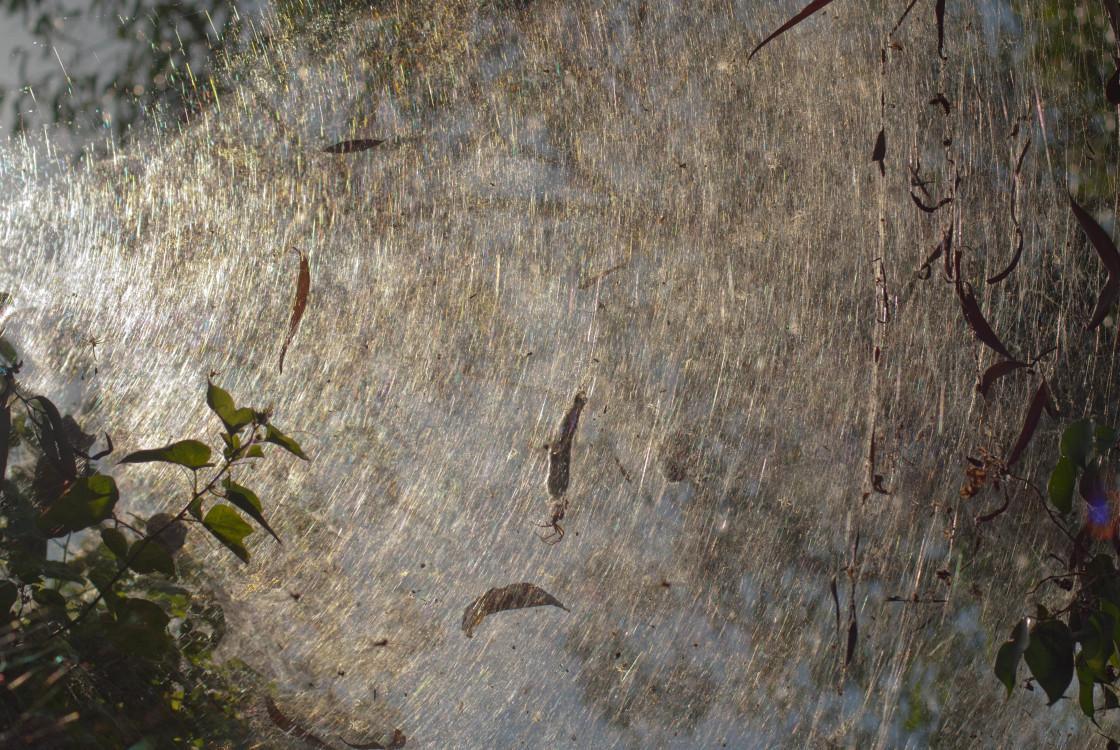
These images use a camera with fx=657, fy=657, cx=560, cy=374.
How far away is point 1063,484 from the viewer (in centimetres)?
72

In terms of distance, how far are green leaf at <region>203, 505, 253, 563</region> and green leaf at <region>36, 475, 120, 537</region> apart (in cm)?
8

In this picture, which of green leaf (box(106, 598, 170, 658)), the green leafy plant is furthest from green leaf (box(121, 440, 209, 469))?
the green leafy plant

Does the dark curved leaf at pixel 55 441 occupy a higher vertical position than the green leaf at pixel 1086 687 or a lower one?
higher

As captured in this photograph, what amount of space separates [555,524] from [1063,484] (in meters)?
0.62

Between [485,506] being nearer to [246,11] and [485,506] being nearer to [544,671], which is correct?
[544,671]

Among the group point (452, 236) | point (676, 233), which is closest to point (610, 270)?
point (676, 233)

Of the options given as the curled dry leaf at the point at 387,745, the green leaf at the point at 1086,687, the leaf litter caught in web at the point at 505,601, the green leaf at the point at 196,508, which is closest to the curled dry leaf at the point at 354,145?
the green leaf at the point at 196,508

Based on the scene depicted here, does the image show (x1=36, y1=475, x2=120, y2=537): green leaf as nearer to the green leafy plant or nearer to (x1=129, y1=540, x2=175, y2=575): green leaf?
(x1=129, y1=540, x2=175, y2=575): green leaf

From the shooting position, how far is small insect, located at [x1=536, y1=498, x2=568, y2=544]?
3.17 feet

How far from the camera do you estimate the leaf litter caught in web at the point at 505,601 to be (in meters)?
0.93

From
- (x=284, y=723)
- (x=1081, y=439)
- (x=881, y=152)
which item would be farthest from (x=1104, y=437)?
(x=284, y=723)

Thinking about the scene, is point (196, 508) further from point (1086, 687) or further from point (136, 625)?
point (1086, 687)

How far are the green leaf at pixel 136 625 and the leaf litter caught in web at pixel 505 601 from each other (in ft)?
1.33

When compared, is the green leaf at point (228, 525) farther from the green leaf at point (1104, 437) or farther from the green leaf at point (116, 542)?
the green leaf at point (1104, 437)
